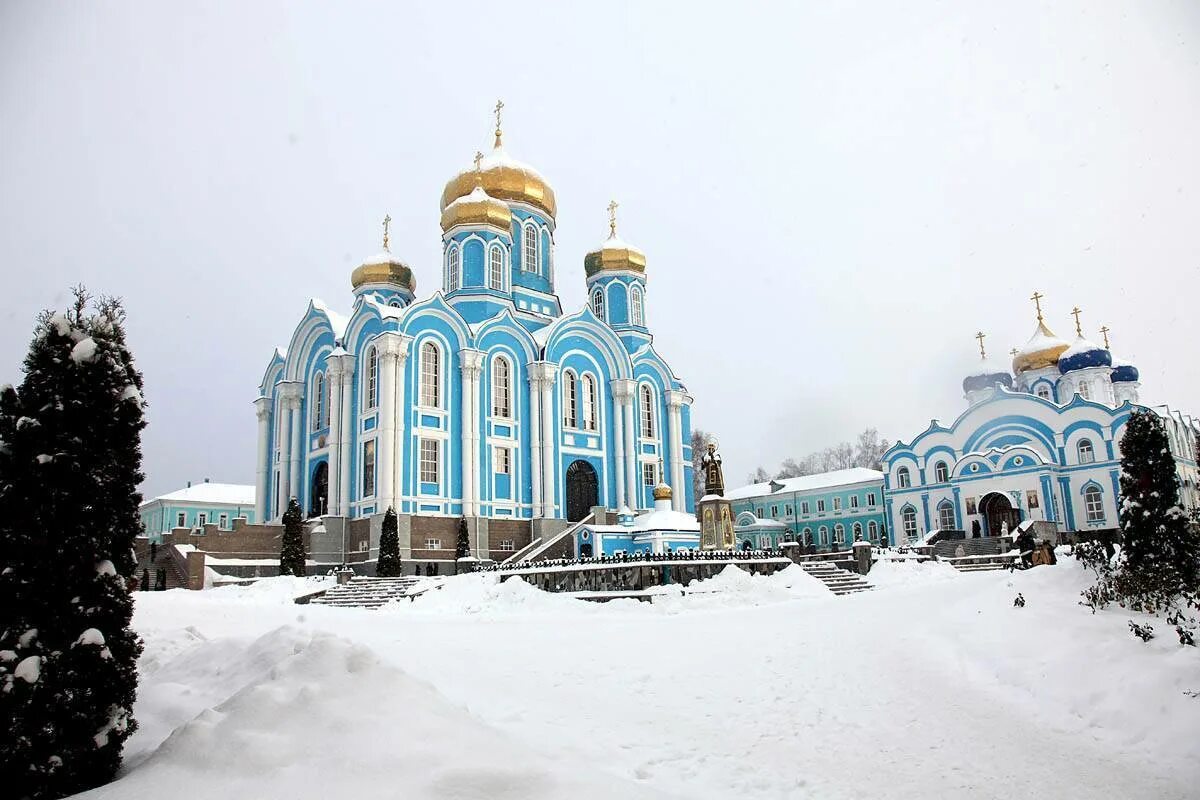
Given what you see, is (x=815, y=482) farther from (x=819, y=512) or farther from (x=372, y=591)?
(x=372, y=591)

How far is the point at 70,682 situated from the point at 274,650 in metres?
2.29

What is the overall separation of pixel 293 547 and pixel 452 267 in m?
14.5

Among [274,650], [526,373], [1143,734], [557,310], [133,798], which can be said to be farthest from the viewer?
[557,310]

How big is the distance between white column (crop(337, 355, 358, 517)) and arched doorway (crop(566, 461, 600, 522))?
29.2ft

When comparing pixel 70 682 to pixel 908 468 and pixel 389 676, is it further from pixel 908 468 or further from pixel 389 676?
pixel 908 468

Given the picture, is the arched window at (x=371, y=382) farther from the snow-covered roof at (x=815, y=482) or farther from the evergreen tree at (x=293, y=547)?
the snow-covered roof at (x=815, y=482)

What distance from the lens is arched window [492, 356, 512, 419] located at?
34.9 m

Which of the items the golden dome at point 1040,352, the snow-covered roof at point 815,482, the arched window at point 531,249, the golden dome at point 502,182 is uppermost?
the golden dome at point 502,182

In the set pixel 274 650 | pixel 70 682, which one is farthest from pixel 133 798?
pixel 274 650

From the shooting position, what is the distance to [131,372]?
264 inches

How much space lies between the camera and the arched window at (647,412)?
130ft

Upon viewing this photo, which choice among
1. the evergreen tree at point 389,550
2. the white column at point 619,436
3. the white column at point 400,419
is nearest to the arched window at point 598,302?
the white column at point 619,436

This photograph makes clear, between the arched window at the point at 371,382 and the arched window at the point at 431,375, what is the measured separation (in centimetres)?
175

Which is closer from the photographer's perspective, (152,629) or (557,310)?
(152,629)
